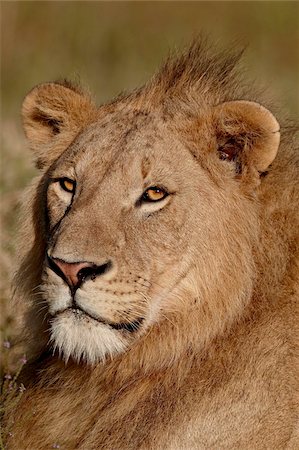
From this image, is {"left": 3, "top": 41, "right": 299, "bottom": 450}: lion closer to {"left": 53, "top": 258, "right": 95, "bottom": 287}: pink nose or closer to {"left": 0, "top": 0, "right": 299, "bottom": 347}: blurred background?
{"left": 53, "top": 258, "right": 95, "bottom": 287}: pink nose

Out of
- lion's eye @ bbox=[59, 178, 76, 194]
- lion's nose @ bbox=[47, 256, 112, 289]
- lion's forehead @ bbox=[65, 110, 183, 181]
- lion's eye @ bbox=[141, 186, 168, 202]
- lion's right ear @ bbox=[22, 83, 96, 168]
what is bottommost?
lion's nose @ bbox=[47, 256, 112, 289]

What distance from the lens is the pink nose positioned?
4.64 meters

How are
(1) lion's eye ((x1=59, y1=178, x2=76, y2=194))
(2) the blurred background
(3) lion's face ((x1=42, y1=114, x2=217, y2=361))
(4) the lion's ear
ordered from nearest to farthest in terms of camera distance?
(3) lion's face ((x1=42, y1=114, x2=217, y2=361)), (4) the lion's ear, (1) lion's eye ((x1=59, y1=178, x2=76, y2=194)), (2) the blurred background

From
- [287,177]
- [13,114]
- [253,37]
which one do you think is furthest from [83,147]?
[253,37]

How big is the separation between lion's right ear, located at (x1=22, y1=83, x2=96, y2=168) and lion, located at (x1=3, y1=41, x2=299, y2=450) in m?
0.26

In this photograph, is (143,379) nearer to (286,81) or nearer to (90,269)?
(90,269)

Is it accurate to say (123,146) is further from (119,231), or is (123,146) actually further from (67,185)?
(119,231)

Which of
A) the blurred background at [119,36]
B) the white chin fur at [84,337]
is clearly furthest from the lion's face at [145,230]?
the blurred background at [119,36]

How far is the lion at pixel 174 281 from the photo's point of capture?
4.80m

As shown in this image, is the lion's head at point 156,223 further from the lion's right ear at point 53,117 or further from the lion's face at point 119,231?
the lion's right ear at point 53,117

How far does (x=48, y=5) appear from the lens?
866 inches

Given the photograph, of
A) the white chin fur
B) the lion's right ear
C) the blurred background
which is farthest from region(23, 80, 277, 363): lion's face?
the blurred background

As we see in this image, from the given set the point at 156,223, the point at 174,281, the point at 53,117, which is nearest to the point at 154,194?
the point at 156,223

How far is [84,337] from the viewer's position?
Result: 479 centimetres
